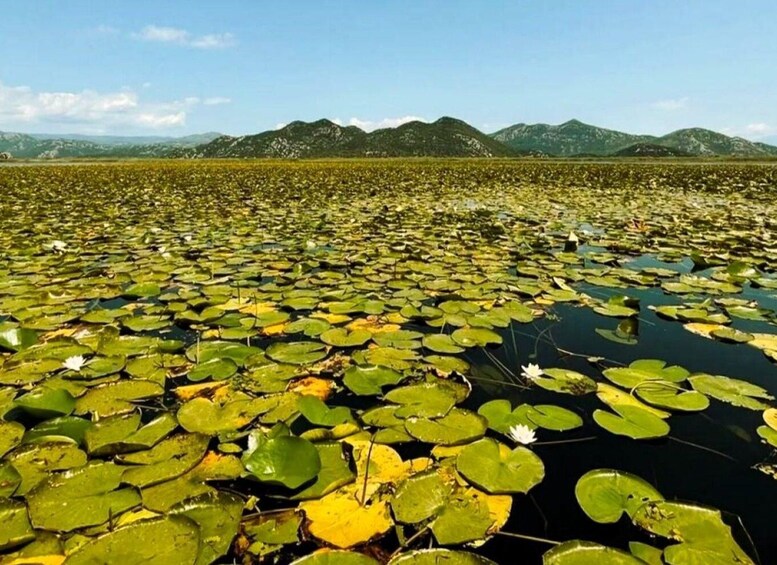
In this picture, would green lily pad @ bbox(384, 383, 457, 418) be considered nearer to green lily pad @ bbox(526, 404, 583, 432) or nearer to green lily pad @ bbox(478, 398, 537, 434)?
green lily pad @ bbox(478, 398, 537, 434)

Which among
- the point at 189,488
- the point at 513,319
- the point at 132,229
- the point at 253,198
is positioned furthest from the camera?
the point at 253,198

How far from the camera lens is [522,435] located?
170 cm

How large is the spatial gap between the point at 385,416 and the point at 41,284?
3589 mm

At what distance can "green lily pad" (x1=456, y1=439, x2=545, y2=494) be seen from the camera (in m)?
1.50

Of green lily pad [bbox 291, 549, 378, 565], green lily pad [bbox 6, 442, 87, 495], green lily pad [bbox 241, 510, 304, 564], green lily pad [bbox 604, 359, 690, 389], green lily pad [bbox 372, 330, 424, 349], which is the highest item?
green lily pad [bbox 604, 359, 690, 389]

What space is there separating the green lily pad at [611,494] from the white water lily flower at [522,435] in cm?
22

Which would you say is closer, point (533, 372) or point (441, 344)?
point (533, 372)

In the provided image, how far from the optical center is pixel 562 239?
6000 millimetres

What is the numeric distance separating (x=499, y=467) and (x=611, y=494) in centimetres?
37

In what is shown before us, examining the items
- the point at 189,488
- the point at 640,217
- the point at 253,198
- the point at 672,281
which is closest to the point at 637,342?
the point at 672,281

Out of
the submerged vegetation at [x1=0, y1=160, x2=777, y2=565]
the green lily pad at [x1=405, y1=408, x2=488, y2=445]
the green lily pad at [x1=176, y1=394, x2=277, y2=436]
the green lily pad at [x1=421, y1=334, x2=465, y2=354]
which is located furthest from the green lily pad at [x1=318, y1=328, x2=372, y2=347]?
the green lily pad at [x1=405, y1=408, x2=488, y2=445]

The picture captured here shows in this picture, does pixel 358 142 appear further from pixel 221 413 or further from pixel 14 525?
pixel 14 525

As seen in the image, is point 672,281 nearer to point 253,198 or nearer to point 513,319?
point 513,319

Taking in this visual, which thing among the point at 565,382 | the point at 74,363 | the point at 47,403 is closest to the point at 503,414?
the point at 565,382
